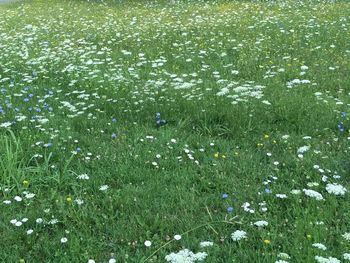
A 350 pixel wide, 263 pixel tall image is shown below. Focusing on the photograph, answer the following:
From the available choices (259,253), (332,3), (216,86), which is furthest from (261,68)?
(332,3)

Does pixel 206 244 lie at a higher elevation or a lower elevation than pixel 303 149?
higher

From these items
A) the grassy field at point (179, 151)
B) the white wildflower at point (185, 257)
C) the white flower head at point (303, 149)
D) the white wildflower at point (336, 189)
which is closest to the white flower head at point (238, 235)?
the grassy field at point (179, 151)

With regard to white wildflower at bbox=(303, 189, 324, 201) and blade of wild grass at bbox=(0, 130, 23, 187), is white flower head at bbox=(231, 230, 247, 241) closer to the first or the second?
white wildflower at bbox=(303, 189, 324, 201)

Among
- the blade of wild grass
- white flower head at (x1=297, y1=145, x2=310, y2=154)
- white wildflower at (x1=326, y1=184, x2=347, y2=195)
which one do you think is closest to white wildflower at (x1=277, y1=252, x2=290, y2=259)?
white wildflower at (x1=326, y1=184, x2=347, y2=195)

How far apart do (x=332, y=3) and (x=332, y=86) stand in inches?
432

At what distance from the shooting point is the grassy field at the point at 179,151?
398 cm

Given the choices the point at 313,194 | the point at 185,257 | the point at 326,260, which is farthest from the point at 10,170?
the point at 326,260

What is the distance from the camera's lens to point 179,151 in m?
5.65

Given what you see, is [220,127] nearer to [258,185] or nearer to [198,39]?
[258,185]

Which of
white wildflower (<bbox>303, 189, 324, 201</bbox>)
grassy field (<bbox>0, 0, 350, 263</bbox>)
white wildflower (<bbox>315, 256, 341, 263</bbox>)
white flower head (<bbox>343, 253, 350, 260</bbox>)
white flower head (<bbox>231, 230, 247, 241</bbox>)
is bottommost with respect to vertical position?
grassy field (<bbox>0, 0, 350, 263</bbox>)

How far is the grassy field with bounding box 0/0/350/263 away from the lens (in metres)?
3.98

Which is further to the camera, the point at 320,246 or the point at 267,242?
the point at 267,242

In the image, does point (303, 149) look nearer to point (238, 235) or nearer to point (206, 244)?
point (238, 235)

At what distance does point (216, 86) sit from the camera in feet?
25.4
